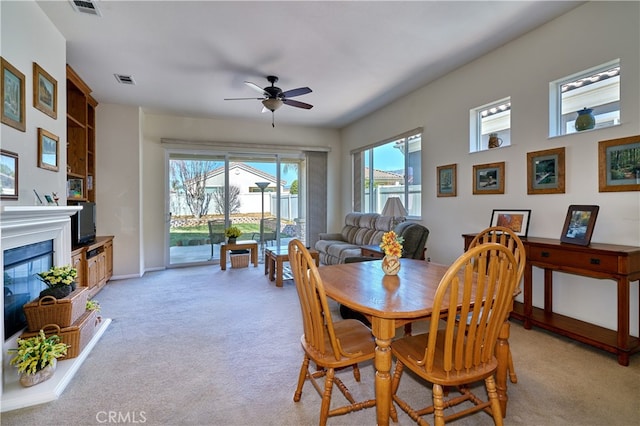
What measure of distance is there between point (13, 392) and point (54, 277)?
2.60 feet

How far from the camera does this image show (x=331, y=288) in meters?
1.67

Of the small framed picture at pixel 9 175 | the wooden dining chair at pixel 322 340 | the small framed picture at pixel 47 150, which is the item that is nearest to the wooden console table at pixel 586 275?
the wooden dining chair at pixel 322 340

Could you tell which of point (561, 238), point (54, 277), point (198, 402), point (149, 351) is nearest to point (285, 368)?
point (198, 402)

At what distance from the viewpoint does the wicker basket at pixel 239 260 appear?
18.6 ft

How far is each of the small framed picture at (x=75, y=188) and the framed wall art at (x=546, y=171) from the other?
544 centimetres

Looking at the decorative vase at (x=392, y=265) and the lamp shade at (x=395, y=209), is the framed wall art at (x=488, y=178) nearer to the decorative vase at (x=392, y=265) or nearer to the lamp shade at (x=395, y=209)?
the lamp shade at (x=395, y=209)

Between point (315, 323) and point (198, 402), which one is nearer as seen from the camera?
point (315, 323)

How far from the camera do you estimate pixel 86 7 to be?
2549 mm

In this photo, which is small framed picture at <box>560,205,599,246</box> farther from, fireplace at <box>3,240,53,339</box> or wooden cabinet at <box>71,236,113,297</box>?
wooden cabinet at <box>71,236,113,297</box>

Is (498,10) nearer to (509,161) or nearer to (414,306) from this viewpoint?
(509,161)

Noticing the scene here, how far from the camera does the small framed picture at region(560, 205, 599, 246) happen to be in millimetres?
2488

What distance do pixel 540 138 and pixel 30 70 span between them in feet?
14.6

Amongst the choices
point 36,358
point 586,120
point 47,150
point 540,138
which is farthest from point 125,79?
point 586,120

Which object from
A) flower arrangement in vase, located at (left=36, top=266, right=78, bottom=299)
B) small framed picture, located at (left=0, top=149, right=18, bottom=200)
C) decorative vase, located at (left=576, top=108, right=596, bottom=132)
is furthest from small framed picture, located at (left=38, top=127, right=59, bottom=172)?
decorative vase, located at (left=576, top=108, right=596, bottom=132)
